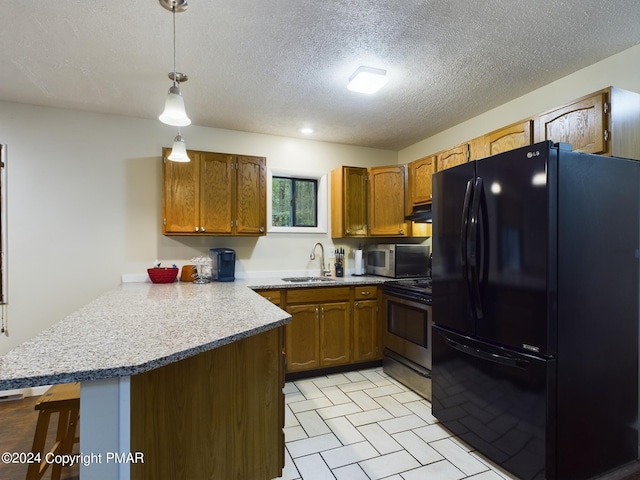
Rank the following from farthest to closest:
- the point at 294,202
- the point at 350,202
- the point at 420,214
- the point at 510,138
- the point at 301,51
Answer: the point at 294,202
the point at 350,202
the point at 420,214
the point at 510,138
the point at 301,51

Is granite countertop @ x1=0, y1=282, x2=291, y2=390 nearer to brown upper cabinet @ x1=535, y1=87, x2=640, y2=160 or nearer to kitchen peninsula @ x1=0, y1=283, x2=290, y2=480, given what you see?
kitchen peninsula @ x1=0, y1=283, x2=290, y2=480

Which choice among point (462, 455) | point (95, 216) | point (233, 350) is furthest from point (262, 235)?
point (462, 455)

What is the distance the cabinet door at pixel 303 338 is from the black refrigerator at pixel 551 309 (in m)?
1.44

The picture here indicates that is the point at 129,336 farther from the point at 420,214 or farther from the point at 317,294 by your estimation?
the point at 420,214

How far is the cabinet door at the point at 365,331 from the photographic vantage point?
3316 millimetres

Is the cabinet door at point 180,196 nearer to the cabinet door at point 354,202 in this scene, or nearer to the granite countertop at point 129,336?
the granite countertop at point 129,336

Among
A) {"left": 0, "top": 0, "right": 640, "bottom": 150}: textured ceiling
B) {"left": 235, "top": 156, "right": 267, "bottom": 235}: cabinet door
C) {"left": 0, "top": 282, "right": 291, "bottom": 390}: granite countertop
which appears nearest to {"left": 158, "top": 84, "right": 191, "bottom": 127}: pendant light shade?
{"left": 0, "top": 0, "right": 640, "bottom": 150}: textured ceiling

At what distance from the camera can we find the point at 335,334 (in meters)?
3.23

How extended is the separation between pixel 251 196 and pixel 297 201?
69 centimetres

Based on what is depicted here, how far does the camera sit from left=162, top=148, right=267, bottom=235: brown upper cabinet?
305 cm

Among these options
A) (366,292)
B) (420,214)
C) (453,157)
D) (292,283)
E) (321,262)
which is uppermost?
(453,157)

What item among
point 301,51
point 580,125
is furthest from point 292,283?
point 580,125

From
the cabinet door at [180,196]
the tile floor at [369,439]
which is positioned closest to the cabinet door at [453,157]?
the tile floor at [369,439]

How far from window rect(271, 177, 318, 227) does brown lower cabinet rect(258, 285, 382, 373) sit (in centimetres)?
97
